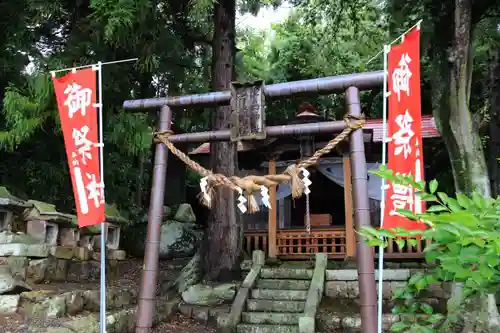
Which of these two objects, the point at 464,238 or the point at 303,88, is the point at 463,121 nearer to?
the point at 303,88

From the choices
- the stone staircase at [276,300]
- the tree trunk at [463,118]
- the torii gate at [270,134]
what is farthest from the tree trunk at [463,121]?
the stone staircase at [276,300]

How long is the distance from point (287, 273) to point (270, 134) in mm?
4716

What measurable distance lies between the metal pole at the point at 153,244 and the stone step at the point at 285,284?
373cm

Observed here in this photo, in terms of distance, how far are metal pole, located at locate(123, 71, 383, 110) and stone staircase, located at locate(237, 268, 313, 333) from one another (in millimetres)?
4039

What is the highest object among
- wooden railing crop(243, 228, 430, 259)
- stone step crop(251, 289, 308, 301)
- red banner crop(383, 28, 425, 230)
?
red banner crop(383, 28, 425, 230)

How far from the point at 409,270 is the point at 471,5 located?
4.92 m

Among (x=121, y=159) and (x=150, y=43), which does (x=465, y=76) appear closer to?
(x=150, y=43)

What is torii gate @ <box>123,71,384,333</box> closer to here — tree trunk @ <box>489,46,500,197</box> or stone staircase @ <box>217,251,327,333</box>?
stone staircase @ <box>217,251,327,333</box>

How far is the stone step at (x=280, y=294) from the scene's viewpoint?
890 cm

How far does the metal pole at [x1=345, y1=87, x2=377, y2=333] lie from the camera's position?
5.04 m

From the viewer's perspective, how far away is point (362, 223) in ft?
17.1

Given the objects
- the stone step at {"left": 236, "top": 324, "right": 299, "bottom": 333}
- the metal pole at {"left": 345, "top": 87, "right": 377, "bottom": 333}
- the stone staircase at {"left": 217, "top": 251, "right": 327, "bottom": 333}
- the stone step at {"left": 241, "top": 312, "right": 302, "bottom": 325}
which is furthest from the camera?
the stone step at {"left": 241, "top": 312, "right": 302, "bottom": 325}

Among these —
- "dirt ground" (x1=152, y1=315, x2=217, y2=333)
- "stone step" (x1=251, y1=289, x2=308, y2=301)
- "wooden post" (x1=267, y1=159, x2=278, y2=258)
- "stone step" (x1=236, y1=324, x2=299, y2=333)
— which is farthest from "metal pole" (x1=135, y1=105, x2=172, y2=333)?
"wooden post" (x1=267, y1=159, x2=278, y2=258)

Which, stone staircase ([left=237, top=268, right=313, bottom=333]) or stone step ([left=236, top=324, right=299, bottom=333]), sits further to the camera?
stone staircase ([left=237, top=268, right=313, bottom=333])
